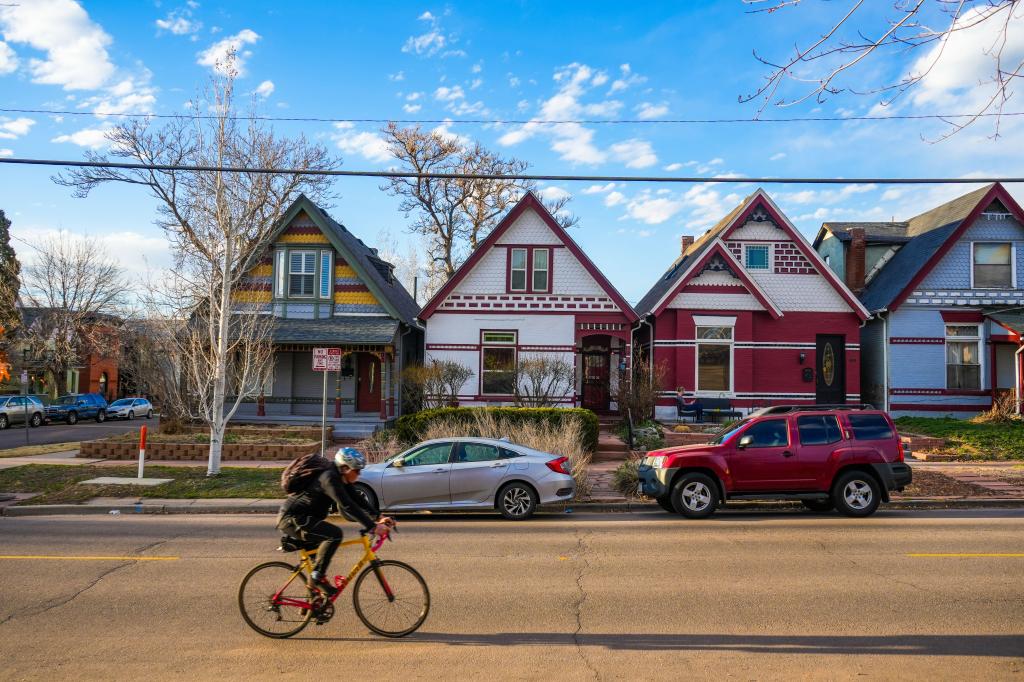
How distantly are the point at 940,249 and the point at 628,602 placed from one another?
22795mm

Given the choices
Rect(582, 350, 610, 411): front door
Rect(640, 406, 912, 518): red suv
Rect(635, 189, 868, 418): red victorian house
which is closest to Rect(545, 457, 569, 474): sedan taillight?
Rect(640, 406, 912, 518): red suv

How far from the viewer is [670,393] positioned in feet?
78.8

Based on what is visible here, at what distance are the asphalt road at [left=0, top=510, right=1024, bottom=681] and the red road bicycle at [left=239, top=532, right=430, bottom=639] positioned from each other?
0.16 meters

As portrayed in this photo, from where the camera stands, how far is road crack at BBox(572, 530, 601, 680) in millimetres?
5328

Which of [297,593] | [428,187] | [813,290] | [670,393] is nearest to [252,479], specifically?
[297,593]

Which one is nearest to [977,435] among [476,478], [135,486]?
[476,478]

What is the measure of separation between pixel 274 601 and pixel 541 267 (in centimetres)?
1943

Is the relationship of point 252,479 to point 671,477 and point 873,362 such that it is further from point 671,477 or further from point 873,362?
point 873,362

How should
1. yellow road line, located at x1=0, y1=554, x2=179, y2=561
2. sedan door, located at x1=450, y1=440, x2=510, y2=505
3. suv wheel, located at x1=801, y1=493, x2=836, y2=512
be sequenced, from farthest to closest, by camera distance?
suv wheel, located at x1=801, y1=493, x2=836, y2=512 < sedan door, located at x1=450, y1=440, x2=510, y2=505 < yellow road line, located at x1=0, y1=554, x2=179, y2=561

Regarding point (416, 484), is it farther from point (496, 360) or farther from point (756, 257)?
point (756, 257)

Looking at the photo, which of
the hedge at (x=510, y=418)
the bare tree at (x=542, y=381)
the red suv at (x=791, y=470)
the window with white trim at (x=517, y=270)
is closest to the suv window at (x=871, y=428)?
the red suv at (x=791, y=470)

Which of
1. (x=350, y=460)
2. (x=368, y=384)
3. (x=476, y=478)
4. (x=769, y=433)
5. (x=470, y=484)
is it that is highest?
(x=368, y=384)

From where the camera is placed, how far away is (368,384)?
26766 mm

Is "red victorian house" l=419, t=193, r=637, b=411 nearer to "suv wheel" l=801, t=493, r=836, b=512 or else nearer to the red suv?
"suv wheel" l=801, t=493, r=836, b=512
